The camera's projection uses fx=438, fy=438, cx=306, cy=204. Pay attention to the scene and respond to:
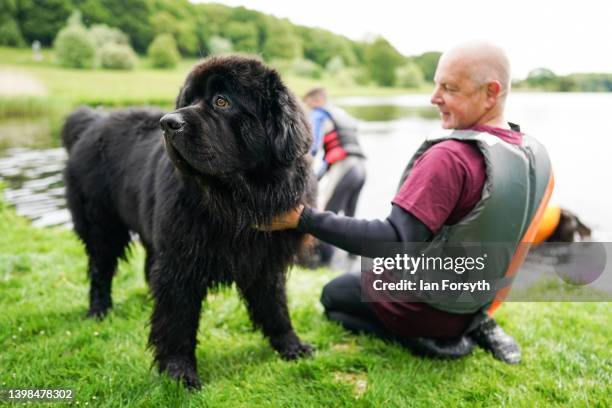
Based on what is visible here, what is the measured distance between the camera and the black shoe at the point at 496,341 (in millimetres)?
2582

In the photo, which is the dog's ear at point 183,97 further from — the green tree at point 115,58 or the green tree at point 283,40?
the green tree at point 283,40

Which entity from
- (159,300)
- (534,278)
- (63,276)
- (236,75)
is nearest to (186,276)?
(159,300)

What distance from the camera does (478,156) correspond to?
2.12 m

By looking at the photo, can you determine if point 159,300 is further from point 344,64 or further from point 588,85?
point 344,64

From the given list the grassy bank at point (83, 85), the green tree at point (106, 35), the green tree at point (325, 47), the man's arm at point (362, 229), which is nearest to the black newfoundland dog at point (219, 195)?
the man's arm at point (362, 229)

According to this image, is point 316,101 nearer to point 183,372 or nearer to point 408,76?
point 183,372

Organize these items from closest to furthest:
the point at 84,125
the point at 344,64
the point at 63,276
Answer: the point at 84,125, the point at 63,276, the point at 344,64

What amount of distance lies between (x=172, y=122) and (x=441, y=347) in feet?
6.40

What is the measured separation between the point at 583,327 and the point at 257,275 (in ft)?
7.62

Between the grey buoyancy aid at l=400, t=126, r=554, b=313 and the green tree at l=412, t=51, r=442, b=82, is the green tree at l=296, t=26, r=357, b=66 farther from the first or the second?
the grey buoyancy aid at l=400, t=126, r=554, b=313

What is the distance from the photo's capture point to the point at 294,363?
2574 millimetres

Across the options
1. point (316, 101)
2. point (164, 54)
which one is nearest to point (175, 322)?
point (316, 101)

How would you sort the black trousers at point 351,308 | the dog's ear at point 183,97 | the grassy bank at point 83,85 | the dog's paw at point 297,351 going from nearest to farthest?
the dog's ear at point 183,97 < the dog's paw at point 297,351 < the black trousers at point 351,308 < the grassy bank at point 83,85

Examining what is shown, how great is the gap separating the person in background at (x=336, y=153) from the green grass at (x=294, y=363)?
88.9 inches
